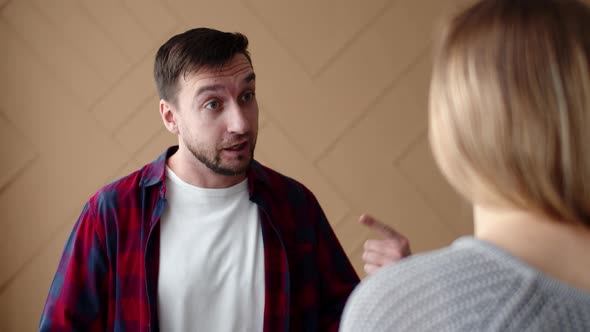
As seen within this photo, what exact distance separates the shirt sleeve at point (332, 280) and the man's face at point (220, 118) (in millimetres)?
290

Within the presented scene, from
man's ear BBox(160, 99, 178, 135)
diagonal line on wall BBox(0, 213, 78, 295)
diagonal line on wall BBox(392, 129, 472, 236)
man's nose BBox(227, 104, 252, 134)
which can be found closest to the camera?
man's nose BBox(227, 104, 252, 134)

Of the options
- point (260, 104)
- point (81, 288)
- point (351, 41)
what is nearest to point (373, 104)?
point (351, 41)

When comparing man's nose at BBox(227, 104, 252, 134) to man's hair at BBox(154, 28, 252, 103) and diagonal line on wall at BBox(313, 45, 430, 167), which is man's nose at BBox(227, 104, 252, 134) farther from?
diagonal line on wall at BBox(313, 45, 430, 167)

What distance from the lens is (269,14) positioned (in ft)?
7.04

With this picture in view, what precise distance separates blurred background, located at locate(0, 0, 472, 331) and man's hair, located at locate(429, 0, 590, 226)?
1.56 metres

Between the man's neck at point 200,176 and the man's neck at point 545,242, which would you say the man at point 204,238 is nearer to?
the man's neck at point 200,176

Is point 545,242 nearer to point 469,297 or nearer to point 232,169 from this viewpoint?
point 469,297

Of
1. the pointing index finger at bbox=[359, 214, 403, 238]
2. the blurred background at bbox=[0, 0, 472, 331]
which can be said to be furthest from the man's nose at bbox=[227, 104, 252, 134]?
the blurred background at bbox=[0, 0, 472, 331]

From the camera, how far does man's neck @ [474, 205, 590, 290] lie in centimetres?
56

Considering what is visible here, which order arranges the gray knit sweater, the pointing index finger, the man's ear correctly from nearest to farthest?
the gray knit sweater < the pointing index finger < the man's ear

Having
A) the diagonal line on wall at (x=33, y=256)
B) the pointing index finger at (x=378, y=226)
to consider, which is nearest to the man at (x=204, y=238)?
the pointing index finger at (x=378, y=226)

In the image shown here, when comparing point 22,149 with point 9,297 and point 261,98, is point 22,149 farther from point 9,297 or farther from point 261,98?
point 261,98

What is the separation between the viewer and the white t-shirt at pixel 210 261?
1342 mm

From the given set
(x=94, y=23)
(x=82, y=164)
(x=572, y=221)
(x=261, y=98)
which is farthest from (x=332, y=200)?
(x=572, y=221)
